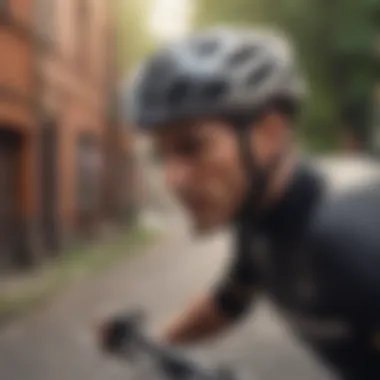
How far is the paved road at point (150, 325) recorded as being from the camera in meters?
1.06

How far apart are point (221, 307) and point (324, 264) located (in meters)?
0.15

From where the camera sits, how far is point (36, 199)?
1073 mm

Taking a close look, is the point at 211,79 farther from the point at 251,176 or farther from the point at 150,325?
the point at 150,325

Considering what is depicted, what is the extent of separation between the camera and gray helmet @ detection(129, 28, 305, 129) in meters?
0.96

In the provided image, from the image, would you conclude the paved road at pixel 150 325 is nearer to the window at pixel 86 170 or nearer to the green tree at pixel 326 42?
the window at pixel 86 170

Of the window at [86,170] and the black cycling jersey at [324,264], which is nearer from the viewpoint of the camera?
the black cycling jersey at [324,264]

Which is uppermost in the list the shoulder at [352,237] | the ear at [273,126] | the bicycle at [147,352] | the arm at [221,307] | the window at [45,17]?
the window at [45,17]

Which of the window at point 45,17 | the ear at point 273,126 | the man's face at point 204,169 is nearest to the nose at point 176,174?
the man's face at point 204,169

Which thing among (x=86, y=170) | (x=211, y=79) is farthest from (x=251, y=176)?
(x=86, y=170)

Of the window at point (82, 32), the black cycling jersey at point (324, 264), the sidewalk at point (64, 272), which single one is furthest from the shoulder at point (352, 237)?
the window at point (82, 32)

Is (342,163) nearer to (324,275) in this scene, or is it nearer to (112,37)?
(324,275)

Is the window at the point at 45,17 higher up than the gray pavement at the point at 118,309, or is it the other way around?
the window at the point at 45,17

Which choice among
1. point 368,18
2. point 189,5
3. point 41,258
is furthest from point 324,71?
point 41,258

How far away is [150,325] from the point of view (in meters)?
1.07
